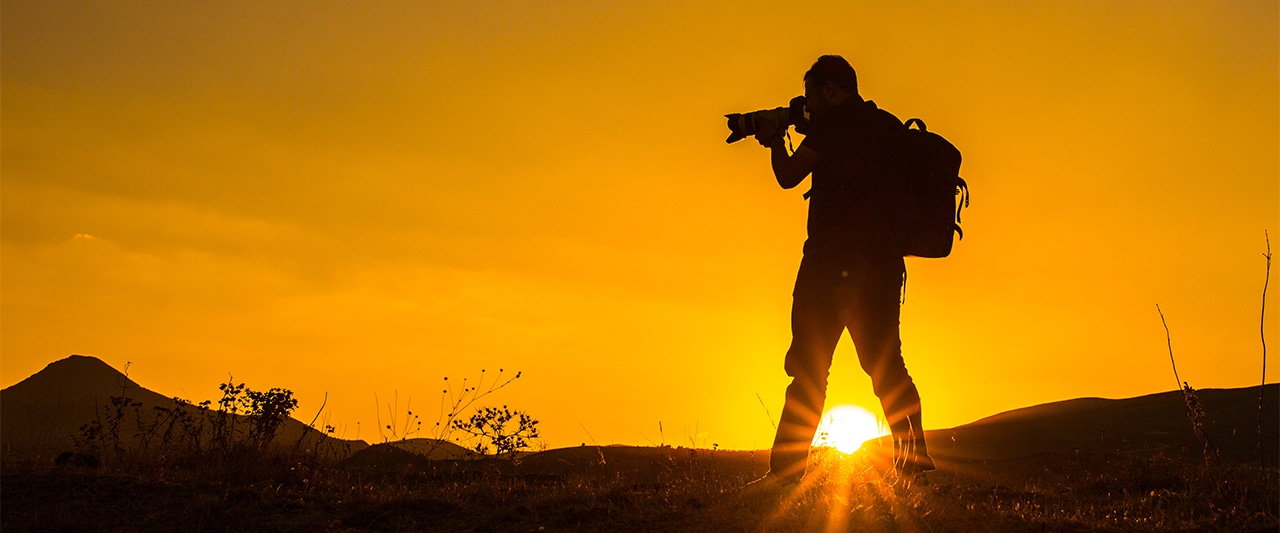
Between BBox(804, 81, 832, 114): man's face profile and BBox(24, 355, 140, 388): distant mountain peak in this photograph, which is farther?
BBox(24, 355, 140, 388): distant mountain peak

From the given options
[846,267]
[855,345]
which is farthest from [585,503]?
[846,267]

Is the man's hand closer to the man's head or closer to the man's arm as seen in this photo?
the man's arm

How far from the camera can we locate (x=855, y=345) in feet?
18.9

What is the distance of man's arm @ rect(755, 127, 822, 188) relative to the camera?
562 cm

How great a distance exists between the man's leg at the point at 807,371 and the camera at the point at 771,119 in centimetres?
78

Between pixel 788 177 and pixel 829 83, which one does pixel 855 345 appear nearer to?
pixel 788 177

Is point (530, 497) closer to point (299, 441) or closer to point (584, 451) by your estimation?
point (299, 441)

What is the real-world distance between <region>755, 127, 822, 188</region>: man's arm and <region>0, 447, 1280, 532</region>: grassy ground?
1641mm

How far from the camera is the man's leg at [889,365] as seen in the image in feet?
18.4

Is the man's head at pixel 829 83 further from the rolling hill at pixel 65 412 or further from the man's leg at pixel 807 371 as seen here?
the rolling hill at pixel 65 412

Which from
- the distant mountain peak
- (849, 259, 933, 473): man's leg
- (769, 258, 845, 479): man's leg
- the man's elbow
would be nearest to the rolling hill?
the distant mountain peak

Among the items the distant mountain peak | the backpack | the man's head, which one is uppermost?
the distant mountain peak

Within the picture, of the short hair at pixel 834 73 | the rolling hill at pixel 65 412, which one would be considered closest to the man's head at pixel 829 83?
the short hair at pixel 834 73

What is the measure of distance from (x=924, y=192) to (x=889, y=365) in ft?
3.09
